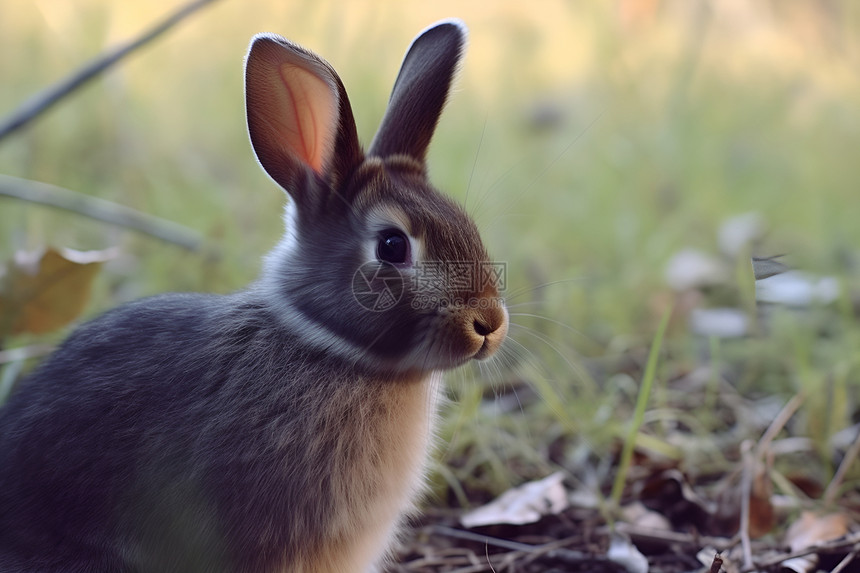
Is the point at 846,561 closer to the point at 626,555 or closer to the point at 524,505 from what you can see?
the point at 626,555

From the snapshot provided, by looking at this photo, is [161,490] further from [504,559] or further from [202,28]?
[202,28]

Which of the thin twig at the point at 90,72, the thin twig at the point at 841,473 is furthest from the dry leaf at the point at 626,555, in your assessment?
the thin twig at the point at 90,72

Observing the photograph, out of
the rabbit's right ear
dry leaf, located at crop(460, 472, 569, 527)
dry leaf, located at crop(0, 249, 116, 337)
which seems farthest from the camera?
dry leaf, located at crop(0, 249, 116, 337)

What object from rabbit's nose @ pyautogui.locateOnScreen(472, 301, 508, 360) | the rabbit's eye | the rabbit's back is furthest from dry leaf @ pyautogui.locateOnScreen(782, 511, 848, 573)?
the rabbit's eye

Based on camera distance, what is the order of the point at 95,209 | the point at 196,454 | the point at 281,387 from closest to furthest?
the point at 196,454
the point at 281,387
the point at 95,209

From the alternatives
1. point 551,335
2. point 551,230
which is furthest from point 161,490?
point 551,230

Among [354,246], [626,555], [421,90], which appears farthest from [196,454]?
[626,555]

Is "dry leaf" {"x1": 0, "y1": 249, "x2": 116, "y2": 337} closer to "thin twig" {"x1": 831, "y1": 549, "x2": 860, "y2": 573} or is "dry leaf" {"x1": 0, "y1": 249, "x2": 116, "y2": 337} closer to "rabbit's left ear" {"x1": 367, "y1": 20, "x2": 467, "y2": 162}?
"rabbit's left ear" {"x1": 367, "y1": 20, "x2": 467, "y2": 162}
